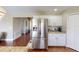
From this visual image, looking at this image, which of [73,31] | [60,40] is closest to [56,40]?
[60,40]

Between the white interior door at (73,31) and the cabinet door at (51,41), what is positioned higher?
the white interior door at (73,31)

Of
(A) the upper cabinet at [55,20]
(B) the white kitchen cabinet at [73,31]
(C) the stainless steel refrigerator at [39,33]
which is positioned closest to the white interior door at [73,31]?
(B) the white kitchen cabinet at [73,31]

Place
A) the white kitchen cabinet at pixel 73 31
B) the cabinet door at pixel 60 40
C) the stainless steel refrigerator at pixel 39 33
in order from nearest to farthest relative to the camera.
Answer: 1. the white kitchen cabinet at pixel 73 31
2. the stainless steel refrigerator at pixel 39 33
3. the cabinet door at pixel 60 40

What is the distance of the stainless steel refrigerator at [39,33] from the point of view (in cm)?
401

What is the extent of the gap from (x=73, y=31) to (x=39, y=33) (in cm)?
142

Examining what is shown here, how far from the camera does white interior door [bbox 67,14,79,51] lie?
12.0 ft

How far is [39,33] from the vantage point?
400 cm

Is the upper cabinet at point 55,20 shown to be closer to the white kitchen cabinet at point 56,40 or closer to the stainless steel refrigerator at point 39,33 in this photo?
the stainless steel refrigerator at point 39,33

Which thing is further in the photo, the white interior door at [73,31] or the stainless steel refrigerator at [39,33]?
the stainless steel refrigerator at [39,33]

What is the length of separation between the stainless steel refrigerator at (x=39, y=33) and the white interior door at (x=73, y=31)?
104 centimetres

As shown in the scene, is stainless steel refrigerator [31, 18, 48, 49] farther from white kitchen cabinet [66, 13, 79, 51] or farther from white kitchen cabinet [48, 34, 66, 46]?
white kitchen cabinet [66, 13, 79, 51]

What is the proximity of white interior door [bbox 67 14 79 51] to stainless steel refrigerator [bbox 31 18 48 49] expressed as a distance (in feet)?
3.42

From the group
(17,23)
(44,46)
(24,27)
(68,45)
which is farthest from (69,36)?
(17,23)
